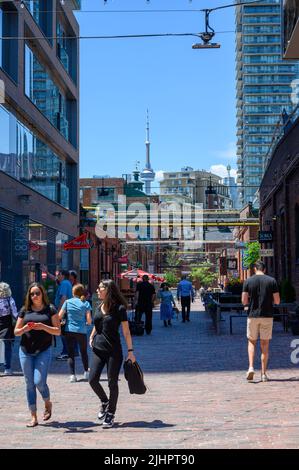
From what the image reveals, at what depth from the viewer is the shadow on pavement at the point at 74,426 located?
8407mm

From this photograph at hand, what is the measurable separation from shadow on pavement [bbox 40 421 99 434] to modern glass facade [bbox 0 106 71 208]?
15.6m

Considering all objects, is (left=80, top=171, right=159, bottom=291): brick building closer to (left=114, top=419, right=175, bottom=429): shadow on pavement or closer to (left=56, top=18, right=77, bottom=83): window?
(left=56, top=18, right=77, bottom=83): window

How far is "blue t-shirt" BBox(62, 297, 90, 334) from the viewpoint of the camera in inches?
488

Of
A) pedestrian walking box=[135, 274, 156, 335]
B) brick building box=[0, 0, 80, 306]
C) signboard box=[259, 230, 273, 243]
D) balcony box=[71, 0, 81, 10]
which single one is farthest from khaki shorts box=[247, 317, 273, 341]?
balcony box=[71, 0, 81, 10]

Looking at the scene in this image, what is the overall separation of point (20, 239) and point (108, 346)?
17386mm

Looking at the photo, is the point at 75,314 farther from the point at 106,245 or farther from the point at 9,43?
the point at 106,245

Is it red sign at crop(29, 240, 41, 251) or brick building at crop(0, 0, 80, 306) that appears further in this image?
red sign at crop(29, 240, 41, 251)

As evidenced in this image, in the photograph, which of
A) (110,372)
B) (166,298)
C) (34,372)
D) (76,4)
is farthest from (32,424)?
(76,4)

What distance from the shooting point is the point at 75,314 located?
12469mm

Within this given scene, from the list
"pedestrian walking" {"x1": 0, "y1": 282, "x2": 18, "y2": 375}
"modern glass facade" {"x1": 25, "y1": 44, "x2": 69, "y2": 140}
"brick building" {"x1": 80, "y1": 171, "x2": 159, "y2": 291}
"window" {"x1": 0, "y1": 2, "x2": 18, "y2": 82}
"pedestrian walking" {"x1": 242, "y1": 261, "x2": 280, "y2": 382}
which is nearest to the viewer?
"pedestrian walking" {"x1": 242, "y1": 261, "x2": 280, "y2": 382}

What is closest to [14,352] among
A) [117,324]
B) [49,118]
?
[117,324]

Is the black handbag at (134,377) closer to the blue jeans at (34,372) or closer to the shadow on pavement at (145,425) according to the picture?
the shadow on pavement at (145,425)

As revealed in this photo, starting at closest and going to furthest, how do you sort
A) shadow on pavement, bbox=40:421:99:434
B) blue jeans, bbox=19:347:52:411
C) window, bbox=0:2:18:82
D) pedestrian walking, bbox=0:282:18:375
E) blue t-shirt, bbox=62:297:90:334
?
1. shadow on pavement, bbox=40:421:99:434
2. blue jeans, bbox=19:347:52:411
3. blue t-shirt, bbox=62:297:90:334
4. pedestrian walking, bbox=0:282:18:375
5. window, bbox=0:2:18:82
